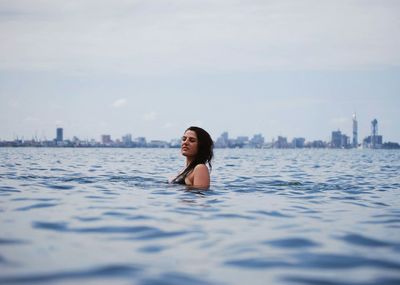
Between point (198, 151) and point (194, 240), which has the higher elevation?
point (198, 151)

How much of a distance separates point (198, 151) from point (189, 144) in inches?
11.0

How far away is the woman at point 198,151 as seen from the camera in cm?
1145

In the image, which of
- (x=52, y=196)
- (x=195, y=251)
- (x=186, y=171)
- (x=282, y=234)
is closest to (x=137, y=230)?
(x=195, y=251)

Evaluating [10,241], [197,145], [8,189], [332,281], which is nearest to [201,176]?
[197,145]

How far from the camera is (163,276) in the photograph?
168 inches

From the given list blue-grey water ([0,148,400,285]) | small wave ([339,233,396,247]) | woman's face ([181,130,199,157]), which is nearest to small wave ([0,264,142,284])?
blue-grey water ([0,148,400,285])

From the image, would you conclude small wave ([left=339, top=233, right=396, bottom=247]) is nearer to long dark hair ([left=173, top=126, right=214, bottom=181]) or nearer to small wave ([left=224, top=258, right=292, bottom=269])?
small wave ([left=224, top=258, right=292, bottom=269])

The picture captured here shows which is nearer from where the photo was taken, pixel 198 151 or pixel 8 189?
pixel 8 189

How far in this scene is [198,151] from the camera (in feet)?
38.1

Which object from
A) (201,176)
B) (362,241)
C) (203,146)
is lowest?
(362,241)

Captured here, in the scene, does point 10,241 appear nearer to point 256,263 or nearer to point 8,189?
point 256,263

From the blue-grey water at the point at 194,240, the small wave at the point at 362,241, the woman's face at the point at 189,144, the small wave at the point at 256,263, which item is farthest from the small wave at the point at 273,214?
the woman's face at the point at 189,144

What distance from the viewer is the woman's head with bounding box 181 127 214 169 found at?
1155 centimetres

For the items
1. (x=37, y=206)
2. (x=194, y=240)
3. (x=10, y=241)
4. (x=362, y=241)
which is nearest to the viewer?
(x=10, y=241)
